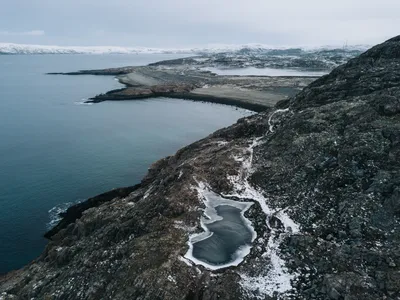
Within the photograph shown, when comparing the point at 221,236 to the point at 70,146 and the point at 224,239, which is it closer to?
the point at 224,239

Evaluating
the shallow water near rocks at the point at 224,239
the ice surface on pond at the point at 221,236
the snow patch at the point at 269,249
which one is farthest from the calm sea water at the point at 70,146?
the snow patch at the point at 269,249

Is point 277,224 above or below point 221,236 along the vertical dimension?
above

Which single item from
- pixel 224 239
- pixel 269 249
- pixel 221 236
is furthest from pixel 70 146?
pixel 269 249

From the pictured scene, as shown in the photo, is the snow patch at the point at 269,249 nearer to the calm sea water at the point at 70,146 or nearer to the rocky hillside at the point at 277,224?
the rocky hillside at the point at 277,224

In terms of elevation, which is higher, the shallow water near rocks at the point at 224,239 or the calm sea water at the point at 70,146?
the shallow water near rocks at the point at 224,239

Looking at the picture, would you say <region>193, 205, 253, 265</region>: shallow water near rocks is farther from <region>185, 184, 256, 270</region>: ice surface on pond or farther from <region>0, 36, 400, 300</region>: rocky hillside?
<region>0, 36, 400, 300</region>: rocky hillside

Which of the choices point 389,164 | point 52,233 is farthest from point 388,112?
point 52,233

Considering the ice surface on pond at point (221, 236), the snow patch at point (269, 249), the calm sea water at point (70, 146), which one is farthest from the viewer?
the calm sea water at point (70, 146)
